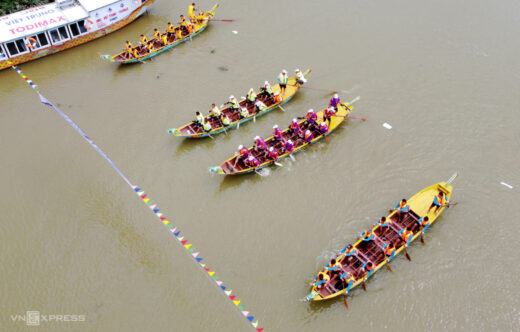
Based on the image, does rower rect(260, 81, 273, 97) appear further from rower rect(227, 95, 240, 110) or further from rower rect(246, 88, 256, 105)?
rower rect(227, 95, 240, 110)

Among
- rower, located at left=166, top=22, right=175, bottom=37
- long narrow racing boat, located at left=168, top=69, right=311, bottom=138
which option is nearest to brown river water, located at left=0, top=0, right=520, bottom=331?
long narrow racing boat, located at left=168, top=69, right=311, bottom=138

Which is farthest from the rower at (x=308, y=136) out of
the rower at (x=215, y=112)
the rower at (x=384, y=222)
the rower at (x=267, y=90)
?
the rower at (x=384, y=222)

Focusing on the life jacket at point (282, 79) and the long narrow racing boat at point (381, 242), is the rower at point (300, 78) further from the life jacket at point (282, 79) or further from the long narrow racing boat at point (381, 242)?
the long narrow racing boat at point (381, 242)

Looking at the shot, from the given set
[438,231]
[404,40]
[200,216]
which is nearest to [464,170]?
[438,231]

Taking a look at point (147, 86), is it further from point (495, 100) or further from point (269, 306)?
point (495, 100)

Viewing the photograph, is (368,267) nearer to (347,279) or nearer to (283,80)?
(347,279)
